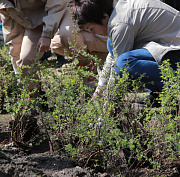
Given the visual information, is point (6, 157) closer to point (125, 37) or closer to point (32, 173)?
point (32, 173)

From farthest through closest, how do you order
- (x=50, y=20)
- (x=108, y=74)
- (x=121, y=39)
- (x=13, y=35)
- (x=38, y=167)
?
(x=13, y=35), (x=50, y=20), (x=121, y=39), (x=108, y=74), (x=38, y=167)

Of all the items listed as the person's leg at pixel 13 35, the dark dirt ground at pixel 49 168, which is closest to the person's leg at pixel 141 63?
the dark dirt ground at pixel 49 168

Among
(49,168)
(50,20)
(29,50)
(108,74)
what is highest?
(50,20)

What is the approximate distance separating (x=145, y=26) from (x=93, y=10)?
51 centimetres

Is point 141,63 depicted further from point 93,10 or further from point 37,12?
point 37,12

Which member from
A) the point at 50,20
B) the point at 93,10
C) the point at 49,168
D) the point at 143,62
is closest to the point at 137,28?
the point at 143,62

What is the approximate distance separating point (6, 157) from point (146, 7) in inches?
70.2

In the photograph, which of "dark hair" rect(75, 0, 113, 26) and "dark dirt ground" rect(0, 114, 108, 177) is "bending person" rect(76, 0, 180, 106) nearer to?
"dark hair" rect(75, 0, 113, 26)

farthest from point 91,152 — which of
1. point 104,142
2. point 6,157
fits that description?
point 6,157

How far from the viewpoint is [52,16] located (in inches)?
142

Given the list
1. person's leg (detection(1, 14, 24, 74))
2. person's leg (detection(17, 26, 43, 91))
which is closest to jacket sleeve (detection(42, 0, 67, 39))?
person's leg (detection(17, 26, 43, 91))

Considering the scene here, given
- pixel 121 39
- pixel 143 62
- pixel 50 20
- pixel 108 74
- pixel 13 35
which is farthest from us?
pixel 13 35

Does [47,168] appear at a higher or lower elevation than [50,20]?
lower

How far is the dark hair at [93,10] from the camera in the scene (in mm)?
2727
